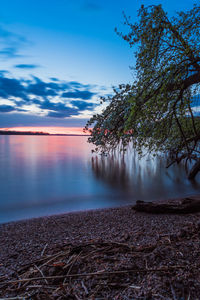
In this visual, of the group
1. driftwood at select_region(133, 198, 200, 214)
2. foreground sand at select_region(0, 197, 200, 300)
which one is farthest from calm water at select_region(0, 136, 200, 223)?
foreground sand at select_region(0, 197, 200, 300)

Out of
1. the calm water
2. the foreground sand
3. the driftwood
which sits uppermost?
the foreground sand

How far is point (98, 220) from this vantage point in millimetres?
6227

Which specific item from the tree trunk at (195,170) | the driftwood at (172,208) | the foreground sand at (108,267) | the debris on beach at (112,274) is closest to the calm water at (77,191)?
the tree trunk at (195,170)

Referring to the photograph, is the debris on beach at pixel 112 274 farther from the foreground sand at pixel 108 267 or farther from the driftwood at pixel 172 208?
the driftwood at pixel 172 208

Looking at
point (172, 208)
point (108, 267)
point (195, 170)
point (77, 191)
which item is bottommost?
point (77, 191)

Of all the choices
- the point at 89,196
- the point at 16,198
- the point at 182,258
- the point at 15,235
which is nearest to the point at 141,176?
the point at 89,196

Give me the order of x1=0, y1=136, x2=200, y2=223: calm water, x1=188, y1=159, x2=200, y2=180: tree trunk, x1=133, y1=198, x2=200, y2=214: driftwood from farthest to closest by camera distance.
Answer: x1=188, y1=159, x2=200, y2=180: tree trunk, x1=0, y1=136, x2=200, y2=223: calm water, x1=133, y1=198, x2=200, y2=214: driftwood

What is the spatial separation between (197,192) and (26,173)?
1515cm

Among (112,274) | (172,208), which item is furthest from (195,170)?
(112,274)

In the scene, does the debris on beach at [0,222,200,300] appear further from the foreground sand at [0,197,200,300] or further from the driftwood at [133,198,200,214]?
the driftwood at [133,198,200,214]

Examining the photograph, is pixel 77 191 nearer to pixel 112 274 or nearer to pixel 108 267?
pixel 108 267

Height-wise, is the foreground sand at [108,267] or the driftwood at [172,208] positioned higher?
the foreground sand at [108,267]

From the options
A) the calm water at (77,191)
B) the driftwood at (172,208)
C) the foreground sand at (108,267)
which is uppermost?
the foreground sand at (108,267)

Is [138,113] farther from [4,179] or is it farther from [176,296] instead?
[4,179]
